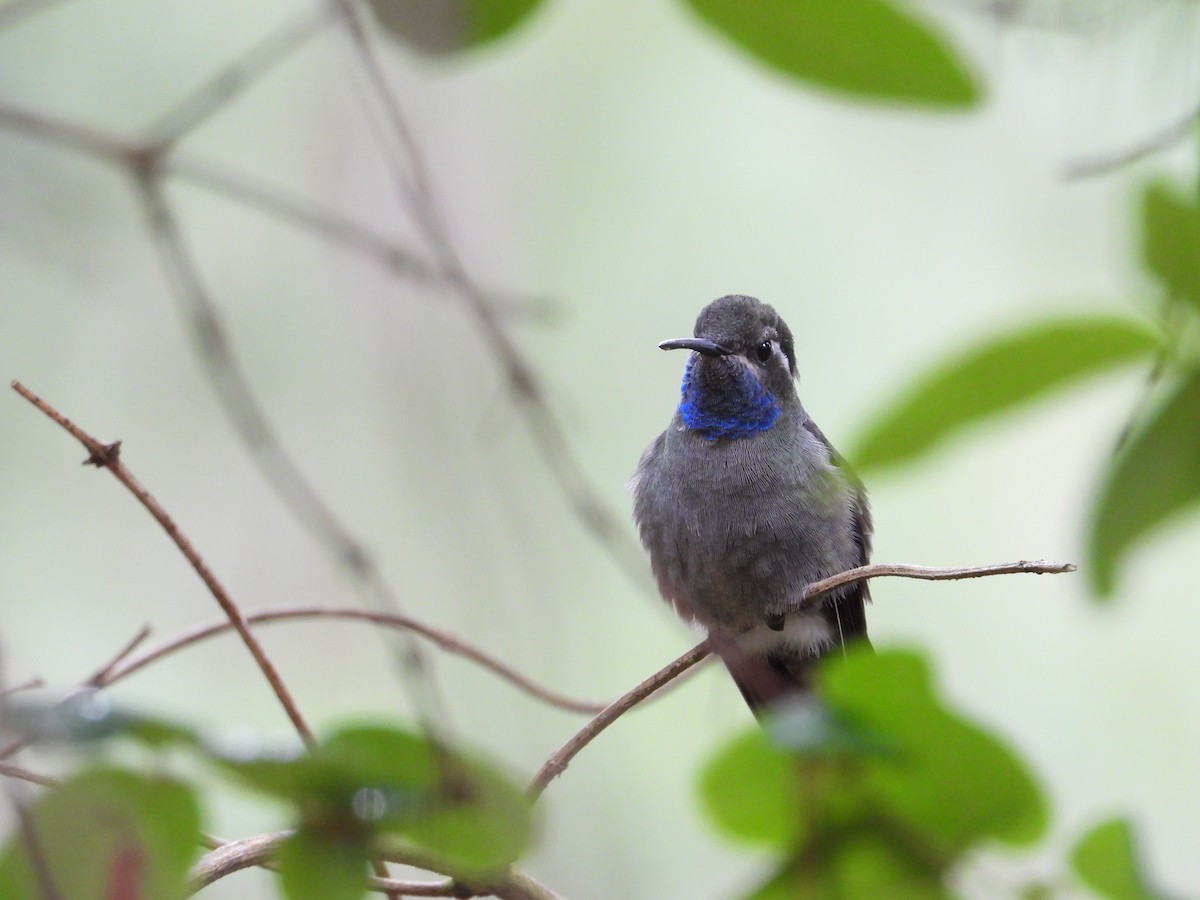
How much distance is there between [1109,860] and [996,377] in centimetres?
53

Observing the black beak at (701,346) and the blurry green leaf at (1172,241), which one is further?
the black beak at (701,346)

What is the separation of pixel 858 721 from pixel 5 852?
408 mm

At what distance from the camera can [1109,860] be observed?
672mm

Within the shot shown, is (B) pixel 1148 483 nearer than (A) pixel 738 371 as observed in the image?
Yes

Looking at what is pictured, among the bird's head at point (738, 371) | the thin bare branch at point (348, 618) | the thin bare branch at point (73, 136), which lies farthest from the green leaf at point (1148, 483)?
the thin bare branch at point (73, 136)

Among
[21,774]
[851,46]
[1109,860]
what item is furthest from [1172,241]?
[21,774]

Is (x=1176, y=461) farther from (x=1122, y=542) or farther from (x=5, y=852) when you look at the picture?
(x=5, y=852)

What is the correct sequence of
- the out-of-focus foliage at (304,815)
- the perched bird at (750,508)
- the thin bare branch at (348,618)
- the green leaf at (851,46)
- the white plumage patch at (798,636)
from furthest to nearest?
the white plumage patch at (798,636) → the perched bird at (750,508) → the thin bare branch at (348,618) → the green leaf at (851,46) → the out-of-focus foliage at (304,815)

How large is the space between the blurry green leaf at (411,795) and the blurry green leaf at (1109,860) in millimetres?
312

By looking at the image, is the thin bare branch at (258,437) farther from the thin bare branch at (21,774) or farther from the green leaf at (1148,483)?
the green leaf at (1148,483)

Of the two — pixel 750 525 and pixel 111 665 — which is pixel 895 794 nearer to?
pixel 111 665

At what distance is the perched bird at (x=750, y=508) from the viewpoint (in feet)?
7.51

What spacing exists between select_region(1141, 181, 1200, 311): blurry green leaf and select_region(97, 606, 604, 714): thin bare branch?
2.21ft

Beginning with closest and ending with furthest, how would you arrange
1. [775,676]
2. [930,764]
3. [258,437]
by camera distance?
[930,764], [258,437], [775,676]
